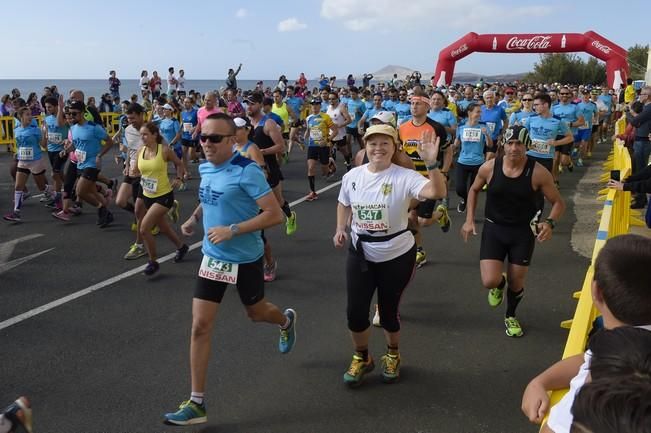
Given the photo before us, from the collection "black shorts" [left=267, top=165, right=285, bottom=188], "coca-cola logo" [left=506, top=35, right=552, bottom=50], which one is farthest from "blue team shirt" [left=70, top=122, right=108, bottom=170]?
"coca-cola logo" [left=506, top=35, right=552, bottom=50]

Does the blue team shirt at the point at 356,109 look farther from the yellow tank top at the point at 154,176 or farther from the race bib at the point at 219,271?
the race bib at the point at 219,271

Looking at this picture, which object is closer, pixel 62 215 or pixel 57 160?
pixel 62 215

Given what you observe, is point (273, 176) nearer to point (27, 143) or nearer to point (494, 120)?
point (27, 143)

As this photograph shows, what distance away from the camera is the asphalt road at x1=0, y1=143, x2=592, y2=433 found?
3.78 metres

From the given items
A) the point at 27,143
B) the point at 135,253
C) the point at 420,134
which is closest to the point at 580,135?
the point at 420,134

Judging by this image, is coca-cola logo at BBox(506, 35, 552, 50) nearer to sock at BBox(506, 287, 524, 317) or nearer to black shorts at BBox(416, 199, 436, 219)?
black shorts at BBox(416, 199, 436, 219)

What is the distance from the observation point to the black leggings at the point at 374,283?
13.0 ft

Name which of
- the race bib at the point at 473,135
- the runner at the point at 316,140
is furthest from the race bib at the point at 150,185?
the race bib at the point at 473,135

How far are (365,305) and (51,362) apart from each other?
2674 mm

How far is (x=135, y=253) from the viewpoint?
7.30m

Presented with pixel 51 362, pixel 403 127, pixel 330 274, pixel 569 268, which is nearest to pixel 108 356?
pixel 51 362

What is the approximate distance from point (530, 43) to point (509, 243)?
81.9 ft

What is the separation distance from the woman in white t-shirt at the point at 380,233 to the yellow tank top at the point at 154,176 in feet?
11.0

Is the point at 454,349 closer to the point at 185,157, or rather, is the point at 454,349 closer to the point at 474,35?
the point at 185,157
